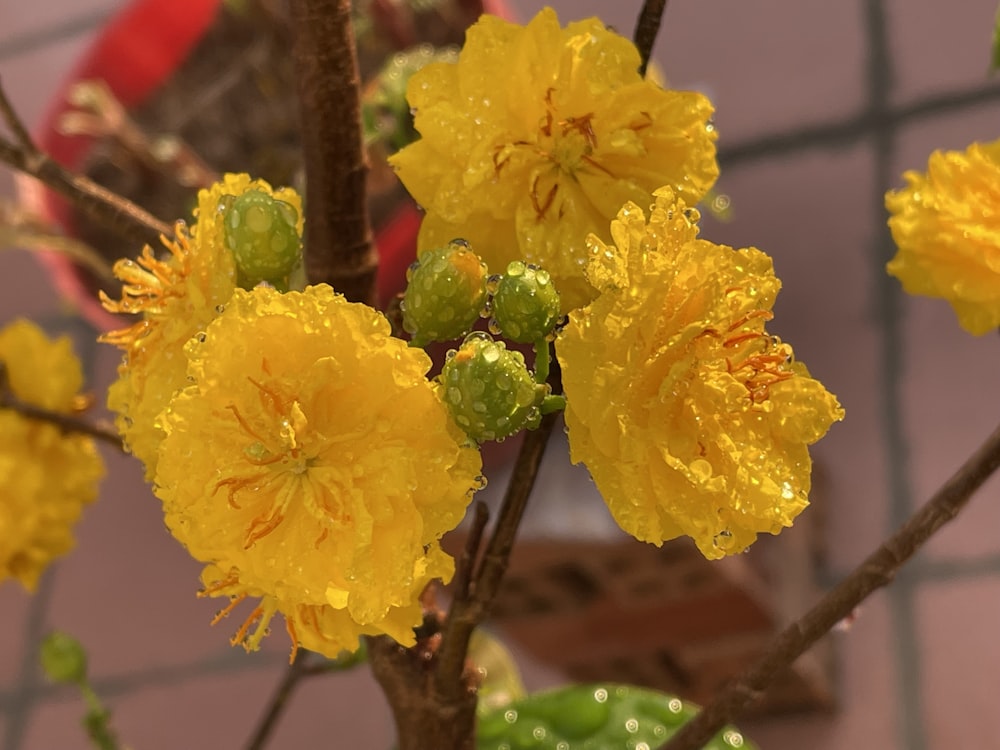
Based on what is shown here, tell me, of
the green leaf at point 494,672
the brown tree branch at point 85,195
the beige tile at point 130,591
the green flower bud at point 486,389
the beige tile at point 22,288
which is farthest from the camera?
the beige tile at point 22,288

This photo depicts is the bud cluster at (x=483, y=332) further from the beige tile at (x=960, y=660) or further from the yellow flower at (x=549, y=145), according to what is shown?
the beige tile at (x=960, y=660)

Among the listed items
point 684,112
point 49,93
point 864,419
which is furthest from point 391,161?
point 49,93

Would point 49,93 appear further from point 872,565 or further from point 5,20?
point 872,565

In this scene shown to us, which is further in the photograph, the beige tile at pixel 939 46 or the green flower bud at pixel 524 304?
the beige tile at pixel 939 46

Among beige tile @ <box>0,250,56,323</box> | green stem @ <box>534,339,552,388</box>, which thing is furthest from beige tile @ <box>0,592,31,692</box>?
green stem @ <box>534,339,552,388</box>

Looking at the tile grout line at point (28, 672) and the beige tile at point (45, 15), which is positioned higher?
the beige tile at point (45, 15)

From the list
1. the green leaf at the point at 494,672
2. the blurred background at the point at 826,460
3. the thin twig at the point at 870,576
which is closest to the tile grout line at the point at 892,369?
the blurred background at the point at 826,460

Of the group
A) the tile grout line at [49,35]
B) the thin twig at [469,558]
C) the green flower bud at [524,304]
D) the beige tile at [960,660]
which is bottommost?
the thin twig at [469,558]
